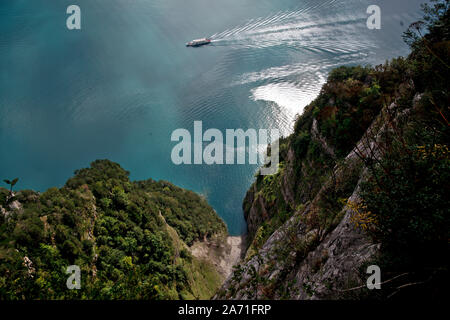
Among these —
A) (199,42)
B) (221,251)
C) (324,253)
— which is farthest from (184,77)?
(324,253)

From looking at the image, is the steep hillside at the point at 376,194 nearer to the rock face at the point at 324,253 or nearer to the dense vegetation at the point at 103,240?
the rock face at the point at 324,253

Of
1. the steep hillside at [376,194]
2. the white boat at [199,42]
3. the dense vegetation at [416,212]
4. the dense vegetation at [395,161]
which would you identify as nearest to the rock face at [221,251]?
the dense vegetation at [395,161]

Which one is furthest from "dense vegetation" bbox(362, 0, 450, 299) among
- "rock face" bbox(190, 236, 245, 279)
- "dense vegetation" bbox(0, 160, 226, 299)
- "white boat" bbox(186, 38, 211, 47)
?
"white boat" bbox(186, 38, 211, 47)

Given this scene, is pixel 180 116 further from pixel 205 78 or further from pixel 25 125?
pixel 25 125

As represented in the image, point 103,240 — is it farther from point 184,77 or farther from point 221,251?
point 184,77

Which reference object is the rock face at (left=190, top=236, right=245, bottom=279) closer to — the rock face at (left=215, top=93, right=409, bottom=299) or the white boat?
the rock face at (left=215, top=93, right=409, bottom=299)

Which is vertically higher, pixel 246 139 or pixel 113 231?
pixel 246 139
